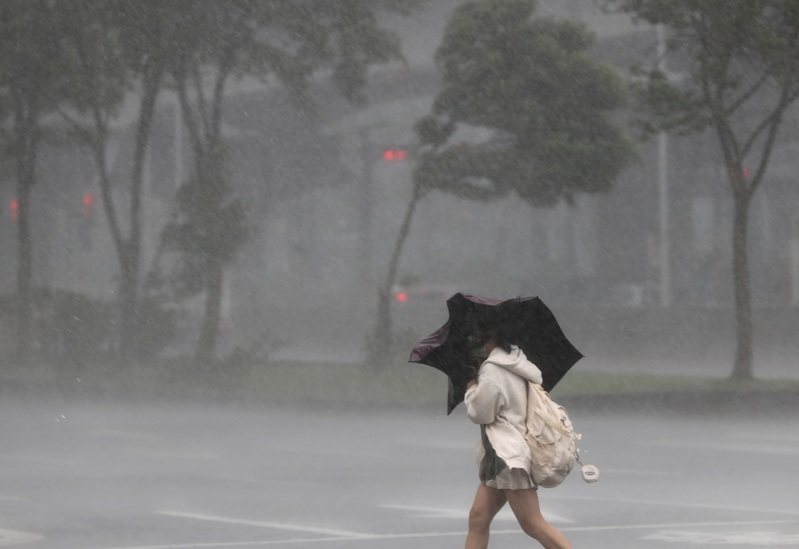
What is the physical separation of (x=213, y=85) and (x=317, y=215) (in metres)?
1.92

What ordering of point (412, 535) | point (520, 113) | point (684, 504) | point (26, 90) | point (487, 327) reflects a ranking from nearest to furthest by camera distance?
point (487, 327) → point (412, 535) → point (684, 504) → point (26, 90) → point (520, 113)

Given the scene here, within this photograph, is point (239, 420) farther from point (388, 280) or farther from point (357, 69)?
point (357, 69)

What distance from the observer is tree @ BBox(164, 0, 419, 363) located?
16828 mm

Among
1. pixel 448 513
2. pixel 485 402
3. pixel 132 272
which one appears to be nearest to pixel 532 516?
pixel 485 402

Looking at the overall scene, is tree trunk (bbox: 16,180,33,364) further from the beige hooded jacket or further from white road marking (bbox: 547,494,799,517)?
the beige hooded jacket

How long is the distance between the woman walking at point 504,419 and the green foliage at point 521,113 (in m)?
10.8

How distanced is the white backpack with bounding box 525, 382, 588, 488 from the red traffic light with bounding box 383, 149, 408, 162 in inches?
432

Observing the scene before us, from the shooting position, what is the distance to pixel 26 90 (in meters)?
17.0

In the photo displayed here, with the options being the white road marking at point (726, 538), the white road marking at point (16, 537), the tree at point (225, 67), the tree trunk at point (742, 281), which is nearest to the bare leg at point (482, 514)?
the white road marking at point (726, 538)

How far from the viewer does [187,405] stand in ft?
56.1

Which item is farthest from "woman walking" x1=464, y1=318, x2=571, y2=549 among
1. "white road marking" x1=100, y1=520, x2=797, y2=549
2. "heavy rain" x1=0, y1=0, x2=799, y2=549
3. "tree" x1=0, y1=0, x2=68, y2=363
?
"tree" x1=0, y1=0, x2=68, y2=363

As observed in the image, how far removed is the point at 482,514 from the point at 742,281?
444 inches

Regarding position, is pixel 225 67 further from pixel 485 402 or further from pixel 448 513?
pixel 485 402

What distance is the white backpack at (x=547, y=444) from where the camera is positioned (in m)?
6.43
